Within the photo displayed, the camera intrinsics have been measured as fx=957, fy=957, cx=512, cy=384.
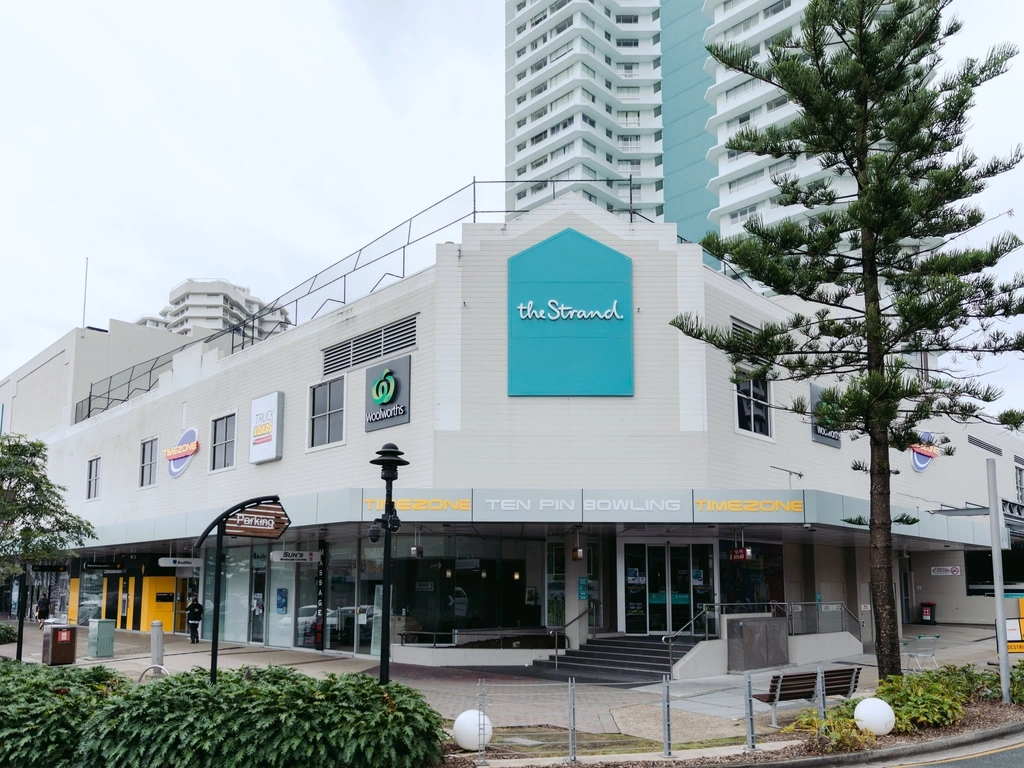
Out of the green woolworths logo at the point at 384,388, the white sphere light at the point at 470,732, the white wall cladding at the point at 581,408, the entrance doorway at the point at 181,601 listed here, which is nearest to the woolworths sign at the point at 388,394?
the green woolworths logo at the point at 384,388

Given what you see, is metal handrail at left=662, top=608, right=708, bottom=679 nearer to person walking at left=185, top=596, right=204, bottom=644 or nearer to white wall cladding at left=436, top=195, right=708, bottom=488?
white wall cladding at left=436, top=195, right=708, bottom=488

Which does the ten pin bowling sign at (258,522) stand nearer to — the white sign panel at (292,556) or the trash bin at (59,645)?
the trash bin at (59,645)

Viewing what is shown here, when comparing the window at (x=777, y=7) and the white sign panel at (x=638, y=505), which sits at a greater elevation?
the window at (x=777, y=7)

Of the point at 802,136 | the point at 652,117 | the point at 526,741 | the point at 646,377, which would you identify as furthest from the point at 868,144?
the point at 652,117

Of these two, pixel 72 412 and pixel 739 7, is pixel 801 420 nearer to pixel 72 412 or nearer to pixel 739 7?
pixel 72 412

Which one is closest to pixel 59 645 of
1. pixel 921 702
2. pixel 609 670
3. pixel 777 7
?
pixel 609 670

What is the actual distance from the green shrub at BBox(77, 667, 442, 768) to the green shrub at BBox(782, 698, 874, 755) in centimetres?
455

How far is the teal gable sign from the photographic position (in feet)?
70.4

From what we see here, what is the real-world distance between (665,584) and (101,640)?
14421 millimetres

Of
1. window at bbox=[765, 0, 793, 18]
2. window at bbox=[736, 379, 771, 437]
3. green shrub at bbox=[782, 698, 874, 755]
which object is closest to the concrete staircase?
window at bbox=[736, 379, 771, 437]

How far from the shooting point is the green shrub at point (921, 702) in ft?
40.4

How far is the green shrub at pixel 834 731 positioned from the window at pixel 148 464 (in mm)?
26657

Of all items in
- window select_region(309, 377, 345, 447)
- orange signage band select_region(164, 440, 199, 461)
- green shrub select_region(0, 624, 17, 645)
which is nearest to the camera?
window select_region(309, 377, 345, 447)

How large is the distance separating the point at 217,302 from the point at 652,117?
79.3 m
